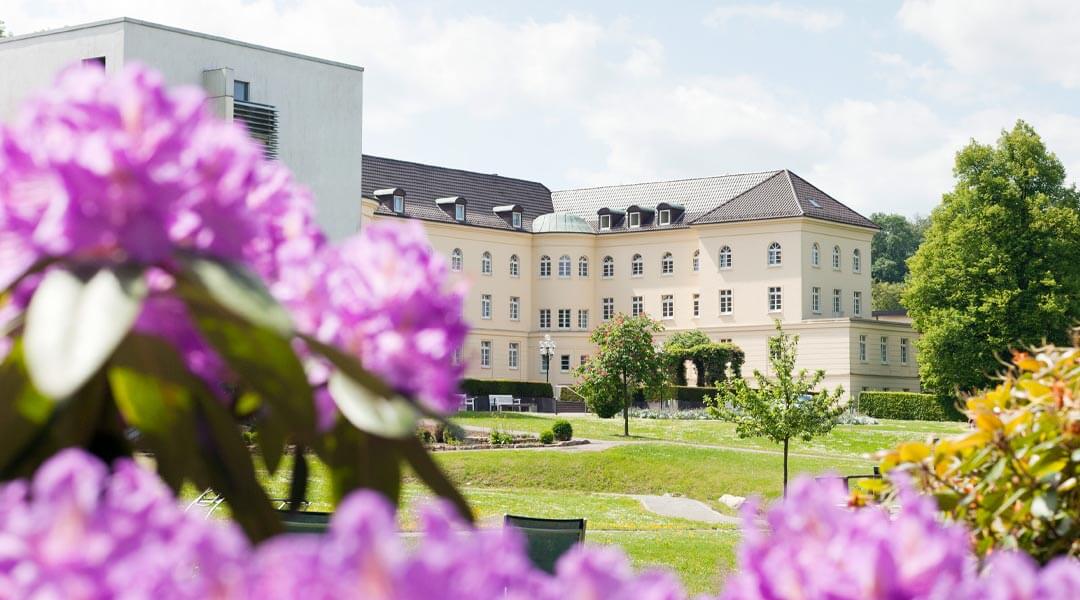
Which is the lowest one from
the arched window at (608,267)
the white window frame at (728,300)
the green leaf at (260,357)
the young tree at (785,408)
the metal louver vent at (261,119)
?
the young tree at (785,408)

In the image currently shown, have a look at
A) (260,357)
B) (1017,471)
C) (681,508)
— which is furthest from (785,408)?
(260,357)

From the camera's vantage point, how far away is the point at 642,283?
65.2 m

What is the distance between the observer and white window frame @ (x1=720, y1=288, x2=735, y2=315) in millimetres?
61625

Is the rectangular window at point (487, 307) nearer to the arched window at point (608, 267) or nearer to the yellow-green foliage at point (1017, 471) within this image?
the arched window at point (608, 267)

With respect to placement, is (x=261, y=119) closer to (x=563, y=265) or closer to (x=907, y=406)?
(x=907, y=406)

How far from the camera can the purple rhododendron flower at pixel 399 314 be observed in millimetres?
1169

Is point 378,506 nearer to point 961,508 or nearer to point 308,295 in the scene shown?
point 308,295

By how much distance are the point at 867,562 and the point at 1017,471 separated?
1.34 meters

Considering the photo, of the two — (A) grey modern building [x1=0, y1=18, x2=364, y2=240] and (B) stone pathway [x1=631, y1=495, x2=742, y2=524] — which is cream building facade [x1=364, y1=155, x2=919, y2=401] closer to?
(A) grey modern building [x1=0, y1=18, x2=364, y2=240]

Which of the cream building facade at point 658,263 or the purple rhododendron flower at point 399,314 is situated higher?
the cream building facade at point 658,263

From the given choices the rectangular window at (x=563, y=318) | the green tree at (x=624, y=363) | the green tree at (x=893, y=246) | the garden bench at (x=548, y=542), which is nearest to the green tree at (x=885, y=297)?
the green tree at (x=893, y=246)

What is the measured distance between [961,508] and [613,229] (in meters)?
64.6

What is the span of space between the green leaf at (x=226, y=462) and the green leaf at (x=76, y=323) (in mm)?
166

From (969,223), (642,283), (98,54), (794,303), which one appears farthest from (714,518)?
(642,283)
